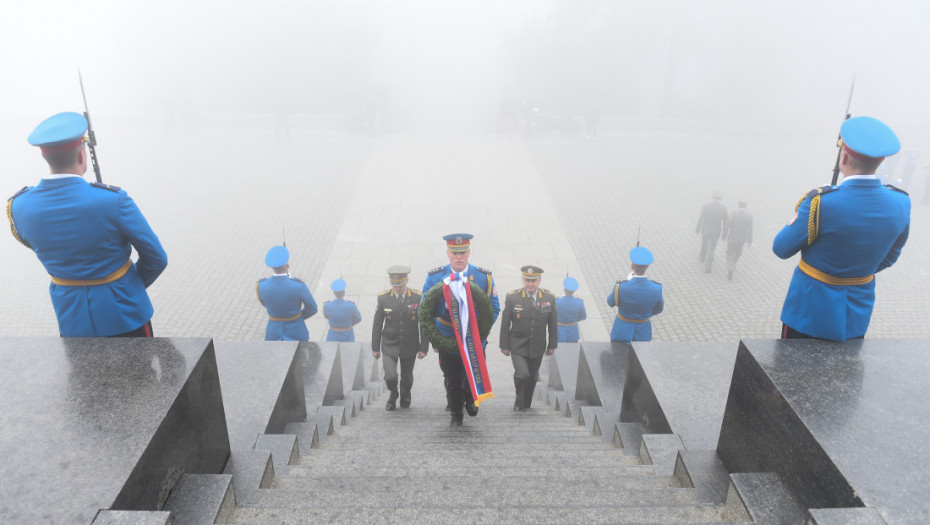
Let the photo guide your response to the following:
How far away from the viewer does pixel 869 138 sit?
113 inches

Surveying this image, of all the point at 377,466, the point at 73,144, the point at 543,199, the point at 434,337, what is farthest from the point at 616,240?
the point at 73,144

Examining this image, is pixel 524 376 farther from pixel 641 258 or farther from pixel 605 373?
pixel 641 258

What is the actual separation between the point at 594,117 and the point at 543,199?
9.81m

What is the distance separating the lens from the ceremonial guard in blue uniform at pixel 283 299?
580cm

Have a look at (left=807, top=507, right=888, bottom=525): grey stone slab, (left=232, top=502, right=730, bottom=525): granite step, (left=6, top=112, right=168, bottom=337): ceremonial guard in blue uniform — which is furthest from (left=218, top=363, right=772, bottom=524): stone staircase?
(left=6, top=112, right=168, bottom=337): ceremonial guard in blue uniform

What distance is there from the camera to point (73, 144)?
9.78 feet

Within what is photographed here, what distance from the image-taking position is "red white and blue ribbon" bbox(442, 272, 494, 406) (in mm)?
4156

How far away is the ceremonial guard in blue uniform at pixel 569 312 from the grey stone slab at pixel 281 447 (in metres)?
4.09

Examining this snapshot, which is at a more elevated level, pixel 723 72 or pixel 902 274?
pixel 723 72

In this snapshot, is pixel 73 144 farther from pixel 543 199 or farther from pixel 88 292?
pixel 543 199

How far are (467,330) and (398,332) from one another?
1219 mm

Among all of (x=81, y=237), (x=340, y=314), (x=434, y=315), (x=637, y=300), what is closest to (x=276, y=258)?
(x=340, y=314)

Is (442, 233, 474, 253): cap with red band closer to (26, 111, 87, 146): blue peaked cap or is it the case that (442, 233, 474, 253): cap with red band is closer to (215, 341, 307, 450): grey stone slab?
(215, 341, 307, 450): grey stone slab

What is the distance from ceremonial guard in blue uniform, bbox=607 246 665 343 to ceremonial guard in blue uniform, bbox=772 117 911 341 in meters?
2.41
